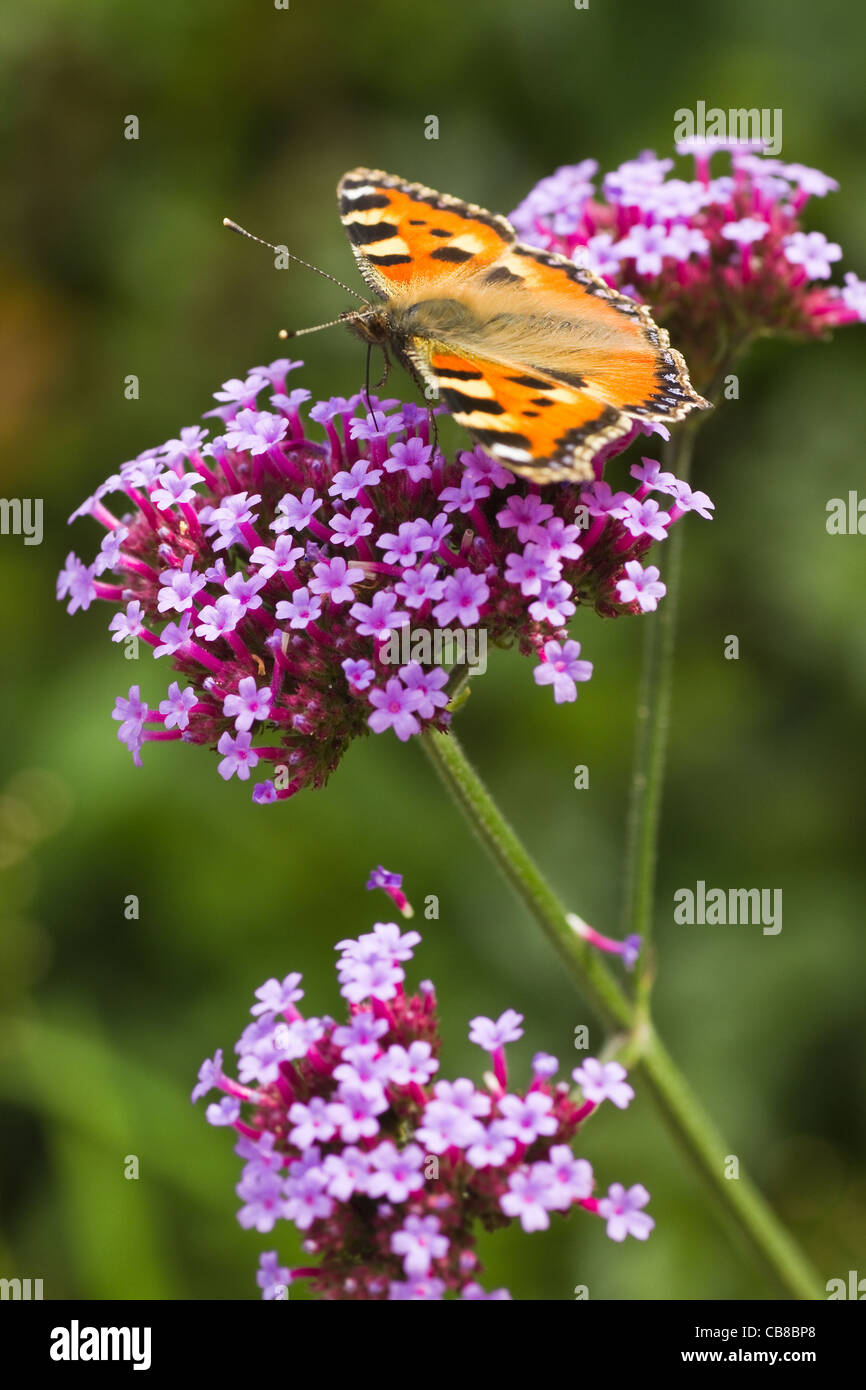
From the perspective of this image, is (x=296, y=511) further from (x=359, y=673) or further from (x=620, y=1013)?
(x=620, y=1013)

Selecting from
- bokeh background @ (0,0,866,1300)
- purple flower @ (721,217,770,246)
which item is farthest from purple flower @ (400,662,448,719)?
bokeh background @ (0,0,866,1300)

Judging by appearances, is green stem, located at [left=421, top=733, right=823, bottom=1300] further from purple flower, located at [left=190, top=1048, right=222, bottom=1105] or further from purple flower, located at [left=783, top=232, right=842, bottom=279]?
purple flower, located at [left=783, top=232, right=842, bottom=279]

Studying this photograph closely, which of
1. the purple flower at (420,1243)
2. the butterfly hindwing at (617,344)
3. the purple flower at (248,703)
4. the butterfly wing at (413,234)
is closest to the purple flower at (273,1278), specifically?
A: the purple flower at (420,1243)

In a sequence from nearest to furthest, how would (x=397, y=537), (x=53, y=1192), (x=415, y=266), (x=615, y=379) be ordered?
1. (x=397, y=537)
2. (x=615, y=379)
3. (x=415, y=266)
4. (x=53, y=1192)

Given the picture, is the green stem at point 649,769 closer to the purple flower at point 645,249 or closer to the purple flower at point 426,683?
the purple flower at point 645,249
